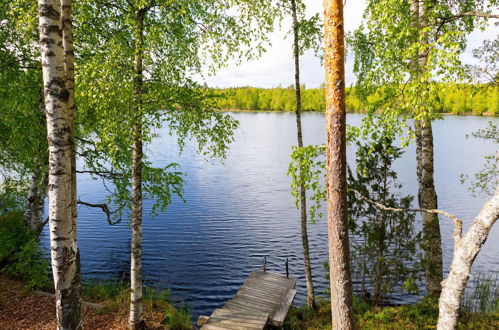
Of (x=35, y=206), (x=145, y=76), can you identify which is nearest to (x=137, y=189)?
(x=145, y=76)

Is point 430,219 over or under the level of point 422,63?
under

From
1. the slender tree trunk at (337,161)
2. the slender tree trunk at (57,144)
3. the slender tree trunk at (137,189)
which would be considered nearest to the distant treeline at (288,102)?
the slender tree trunk at (137,189)

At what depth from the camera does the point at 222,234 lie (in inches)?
974

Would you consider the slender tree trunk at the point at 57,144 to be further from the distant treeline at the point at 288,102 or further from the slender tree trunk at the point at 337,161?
the distant treeline at the point at 288,102

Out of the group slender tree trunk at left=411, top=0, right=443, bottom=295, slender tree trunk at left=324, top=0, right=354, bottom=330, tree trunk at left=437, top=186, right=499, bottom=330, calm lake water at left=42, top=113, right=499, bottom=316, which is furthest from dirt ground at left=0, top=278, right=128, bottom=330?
slender tree trunk at left=411, top=0, right=443, bottom=295

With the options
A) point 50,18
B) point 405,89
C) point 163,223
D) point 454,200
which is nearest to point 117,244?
point 163,223

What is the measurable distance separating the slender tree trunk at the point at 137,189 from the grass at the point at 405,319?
19.2ft

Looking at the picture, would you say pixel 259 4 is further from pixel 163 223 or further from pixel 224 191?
pixel 224 191

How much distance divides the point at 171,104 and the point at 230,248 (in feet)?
51.6

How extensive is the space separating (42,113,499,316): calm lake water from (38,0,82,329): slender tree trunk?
6.71m

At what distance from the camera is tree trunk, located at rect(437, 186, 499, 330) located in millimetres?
5562

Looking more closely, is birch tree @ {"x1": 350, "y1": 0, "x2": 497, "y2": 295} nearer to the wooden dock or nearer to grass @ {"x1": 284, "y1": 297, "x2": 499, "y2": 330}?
grass @ {"x1": 284, "y1": 297, "x2": 499, "y2": 330}

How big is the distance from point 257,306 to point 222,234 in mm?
12116

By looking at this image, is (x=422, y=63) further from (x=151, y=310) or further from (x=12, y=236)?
(x=12, y=236)
